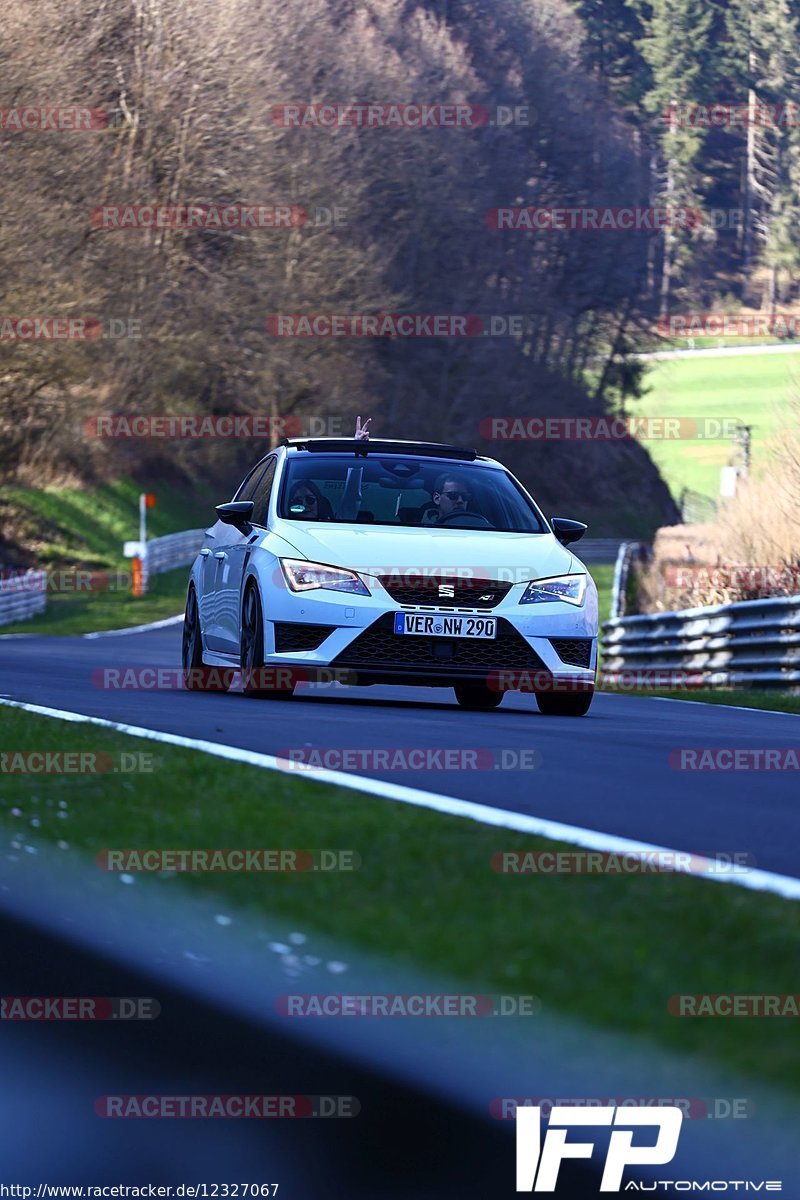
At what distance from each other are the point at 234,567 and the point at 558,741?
436 centimetres

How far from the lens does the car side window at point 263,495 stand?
13750 millimetres

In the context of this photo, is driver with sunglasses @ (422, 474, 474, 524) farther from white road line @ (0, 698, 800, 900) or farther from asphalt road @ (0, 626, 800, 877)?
white road line @ (0, 698, 800, 900)

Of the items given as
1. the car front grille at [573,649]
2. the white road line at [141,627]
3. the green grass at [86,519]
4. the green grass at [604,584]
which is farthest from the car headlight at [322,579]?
the green grass at [86,519]

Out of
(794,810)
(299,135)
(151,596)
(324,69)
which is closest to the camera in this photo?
(794,810)

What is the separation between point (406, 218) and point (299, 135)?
10499mm

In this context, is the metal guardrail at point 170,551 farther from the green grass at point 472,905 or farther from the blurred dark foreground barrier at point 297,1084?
the blurred dark foreground barrier at point 297,1084

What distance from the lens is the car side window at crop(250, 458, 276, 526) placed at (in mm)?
13750

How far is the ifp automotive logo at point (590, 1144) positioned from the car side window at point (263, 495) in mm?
10220

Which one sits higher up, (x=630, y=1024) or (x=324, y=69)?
(x=324, y=69)

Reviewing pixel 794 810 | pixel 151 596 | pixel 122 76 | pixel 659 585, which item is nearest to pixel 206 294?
pixel 122 76

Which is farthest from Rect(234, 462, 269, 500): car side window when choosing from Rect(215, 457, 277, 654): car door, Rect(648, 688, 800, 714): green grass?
Rect(648, 688, 800, 714): green grass

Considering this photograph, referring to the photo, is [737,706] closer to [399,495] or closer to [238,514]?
[399,495]

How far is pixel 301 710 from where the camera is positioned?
11703 millimetres

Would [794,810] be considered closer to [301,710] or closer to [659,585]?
[301,710]
